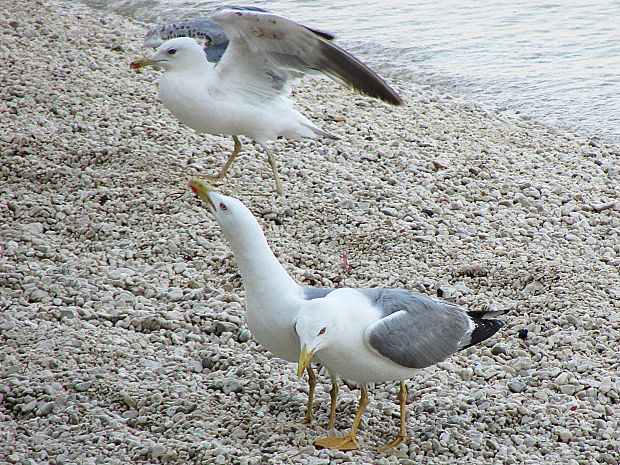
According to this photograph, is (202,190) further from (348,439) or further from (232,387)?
(348,439)

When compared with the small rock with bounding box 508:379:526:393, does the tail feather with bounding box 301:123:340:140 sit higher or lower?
higher

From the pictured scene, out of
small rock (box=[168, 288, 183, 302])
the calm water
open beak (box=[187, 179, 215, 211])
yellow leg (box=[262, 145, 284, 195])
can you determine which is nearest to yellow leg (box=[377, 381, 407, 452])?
open beak (box=[187, 179, 215, 211])

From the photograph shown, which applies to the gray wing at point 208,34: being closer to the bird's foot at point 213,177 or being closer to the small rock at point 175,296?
the bird's foot at point 213,177

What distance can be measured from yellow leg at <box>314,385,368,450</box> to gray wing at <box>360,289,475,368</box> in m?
0.25

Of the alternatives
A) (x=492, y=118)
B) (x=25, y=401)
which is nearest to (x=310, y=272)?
(x=25, y=401)

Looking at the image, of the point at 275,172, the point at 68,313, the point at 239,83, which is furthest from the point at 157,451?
the point at 239,83

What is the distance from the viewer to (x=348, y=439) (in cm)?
362

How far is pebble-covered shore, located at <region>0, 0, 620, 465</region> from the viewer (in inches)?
150

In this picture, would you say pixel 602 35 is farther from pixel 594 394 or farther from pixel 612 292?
pixel 594 394

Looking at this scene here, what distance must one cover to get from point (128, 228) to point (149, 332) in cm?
122

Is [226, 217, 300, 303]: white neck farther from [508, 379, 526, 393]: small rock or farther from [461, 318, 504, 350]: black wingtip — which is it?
[508, 379, 526, 393]: small rock

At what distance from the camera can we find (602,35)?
9.70m

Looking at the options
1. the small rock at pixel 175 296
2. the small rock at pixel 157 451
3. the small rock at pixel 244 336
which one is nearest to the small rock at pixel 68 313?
the small rock at pixel 175 296

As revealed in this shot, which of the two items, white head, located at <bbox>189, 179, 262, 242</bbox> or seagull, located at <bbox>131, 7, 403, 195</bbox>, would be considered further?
seagull, located at <bbox>131, 7, 403, 195</bbox>
